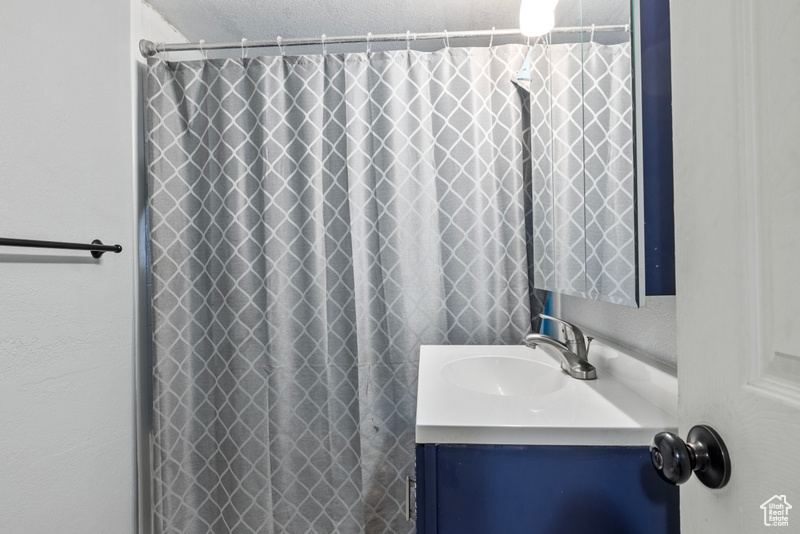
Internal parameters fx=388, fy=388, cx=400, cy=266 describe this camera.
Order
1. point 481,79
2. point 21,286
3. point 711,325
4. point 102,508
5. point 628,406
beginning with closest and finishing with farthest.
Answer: point 711,325, point 628,406, point 21,286, point 102,508, point 481,79

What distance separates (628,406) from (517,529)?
333 millimetres

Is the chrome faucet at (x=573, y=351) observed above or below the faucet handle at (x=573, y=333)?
below

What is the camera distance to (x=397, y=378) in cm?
140

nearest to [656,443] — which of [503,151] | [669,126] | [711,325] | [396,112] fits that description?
[711,325]

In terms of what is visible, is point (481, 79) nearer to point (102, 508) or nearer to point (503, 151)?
point (503, 151)

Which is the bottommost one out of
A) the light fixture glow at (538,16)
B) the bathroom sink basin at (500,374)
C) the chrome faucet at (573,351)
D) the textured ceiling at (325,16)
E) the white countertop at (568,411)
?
the bathroom sink basin at (500,374)

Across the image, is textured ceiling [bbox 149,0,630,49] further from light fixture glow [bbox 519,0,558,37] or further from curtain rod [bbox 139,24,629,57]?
light fixture glow [bbox 519,0,558,37]

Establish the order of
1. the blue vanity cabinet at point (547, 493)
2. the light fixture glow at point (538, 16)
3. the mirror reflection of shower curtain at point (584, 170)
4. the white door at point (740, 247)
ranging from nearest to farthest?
the white door at point (740, 247) → the blue vanity cabinet at point (547, 493) → the mirror reflection of shower curtain at point (584, 170) → the light fixture glow at point (538, 16)

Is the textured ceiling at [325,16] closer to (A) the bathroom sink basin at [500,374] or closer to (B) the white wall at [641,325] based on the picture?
(B) the white wall at [641,325]

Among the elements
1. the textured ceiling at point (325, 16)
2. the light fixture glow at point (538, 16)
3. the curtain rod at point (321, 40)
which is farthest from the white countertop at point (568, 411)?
the textured ceiling at point (325, 16)

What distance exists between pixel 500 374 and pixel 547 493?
523 millimetres

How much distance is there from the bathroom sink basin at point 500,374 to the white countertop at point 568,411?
0.40 ft

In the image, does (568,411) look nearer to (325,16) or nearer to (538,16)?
(538,16)

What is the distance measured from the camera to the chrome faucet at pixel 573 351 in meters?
0.99
